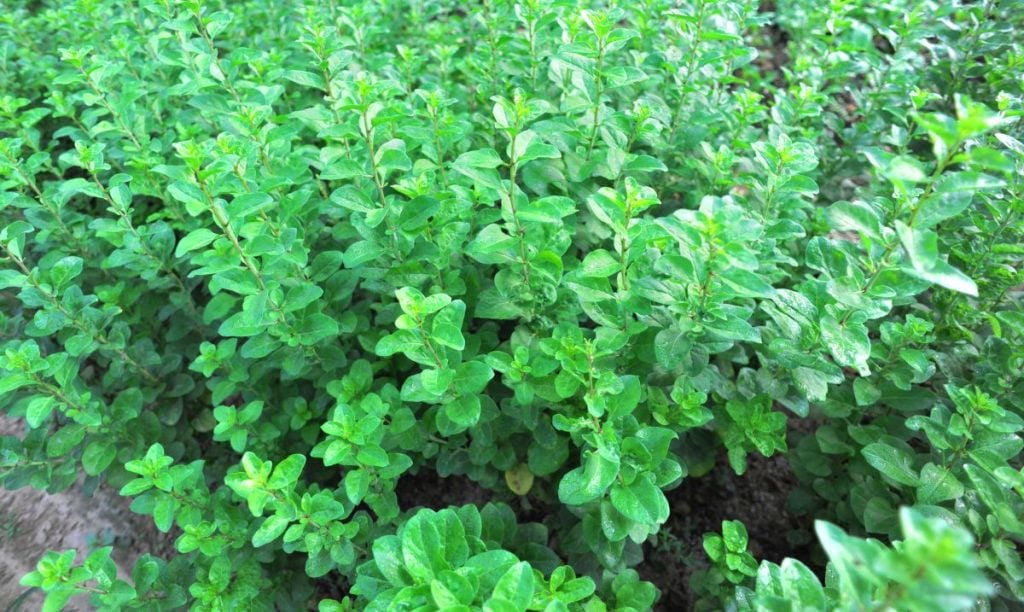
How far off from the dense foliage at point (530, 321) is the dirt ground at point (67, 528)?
0.21m

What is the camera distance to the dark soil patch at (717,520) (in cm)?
294

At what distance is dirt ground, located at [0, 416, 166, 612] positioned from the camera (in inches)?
120

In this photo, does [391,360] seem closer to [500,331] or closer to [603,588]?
[500,331]

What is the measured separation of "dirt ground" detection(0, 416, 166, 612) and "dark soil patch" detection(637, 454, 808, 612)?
98.2 inches

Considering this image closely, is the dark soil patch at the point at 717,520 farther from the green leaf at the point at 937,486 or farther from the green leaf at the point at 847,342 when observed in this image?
the green leaf at the point at 847,342

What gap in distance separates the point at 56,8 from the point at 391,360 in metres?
3.87

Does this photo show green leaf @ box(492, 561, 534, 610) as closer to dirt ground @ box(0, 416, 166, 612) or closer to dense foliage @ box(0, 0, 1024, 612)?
dense foliage @ box(0, 0, 1024, 612)

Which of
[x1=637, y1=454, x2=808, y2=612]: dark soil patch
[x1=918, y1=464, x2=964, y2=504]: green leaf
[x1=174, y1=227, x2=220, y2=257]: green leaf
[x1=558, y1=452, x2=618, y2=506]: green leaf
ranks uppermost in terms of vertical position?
[x1=174, y1=227, x2=220, y2=257]: green leaf

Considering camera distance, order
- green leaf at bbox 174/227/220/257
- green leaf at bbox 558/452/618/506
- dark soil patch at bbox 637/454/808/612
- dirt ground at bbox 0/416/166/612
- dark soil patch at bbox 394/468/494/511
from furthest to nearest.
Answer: dark soil patch at bbox 394/468/494/511
dirt ground at bbox 0/416/166/612
dark soil patch at bbox 637/454/808/612
green leaf at bbox 174/227/220/257
green leaf at bbox 558/452/618/506

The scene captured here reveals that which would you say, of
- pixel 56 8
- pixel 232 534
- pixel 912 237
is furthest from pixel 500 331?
pixel 56 8

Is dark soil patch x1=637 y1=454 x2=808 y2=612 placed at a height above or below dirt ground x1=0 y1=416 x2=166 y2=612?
below

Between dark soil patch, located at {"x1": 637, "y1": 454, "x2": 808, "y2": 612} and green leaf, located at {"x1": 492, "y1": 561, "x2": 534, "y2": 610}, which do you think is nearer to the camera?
green leaf, located at {"x1": 492, "y1": 561, "x2": 534, "y2": 610}

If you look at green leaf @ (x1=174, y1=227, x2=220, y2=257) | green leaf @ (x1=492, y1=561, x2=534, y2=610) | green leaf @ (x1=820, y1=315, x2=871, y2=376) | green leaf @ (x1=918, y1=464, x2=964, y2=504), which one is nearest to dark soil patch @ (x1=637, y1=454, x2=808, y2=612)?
green leaf @ (x1=918, y1=464, x2=964, y2=504)

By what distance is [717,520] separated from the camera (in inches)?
123
